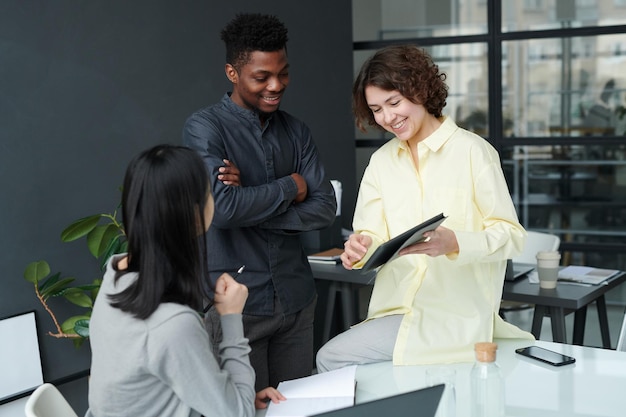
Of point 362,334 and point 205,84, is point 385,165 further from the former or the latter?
point 205,84

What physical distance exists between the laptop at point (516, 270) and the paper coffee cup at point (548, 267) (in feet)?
0.49

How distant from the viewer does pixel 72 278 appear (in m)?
3.28

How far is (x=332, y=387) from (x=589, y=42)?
4.21m

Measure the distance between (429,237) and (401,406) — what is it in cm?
66

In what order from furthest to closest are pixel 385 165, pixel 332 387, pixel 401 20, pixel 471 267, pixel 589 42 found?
pixel 401 20 < pixel 589 42 < pixel 385 165 < pixel 471 267 < pixel 332 387

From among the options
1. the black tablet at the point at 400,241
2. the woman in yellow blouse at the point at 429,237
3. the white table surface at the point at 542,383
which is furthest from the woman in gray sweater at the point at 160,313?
the woman in yellow blouse at the point at 429,237

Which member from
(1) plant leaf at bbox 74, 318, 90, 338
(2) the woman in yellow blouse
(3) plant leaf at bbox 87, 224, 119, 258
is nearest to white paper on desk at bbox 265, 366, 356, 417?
(2) the woman in yellow blouse

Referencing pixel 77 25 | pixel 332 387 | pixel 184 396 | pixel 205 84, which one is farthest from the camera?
pixel 205 84

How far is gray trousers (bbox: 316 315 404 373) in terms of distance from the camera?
77.9 inches

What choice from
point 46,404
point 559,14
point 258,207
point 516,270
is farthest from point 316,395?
point 559,14

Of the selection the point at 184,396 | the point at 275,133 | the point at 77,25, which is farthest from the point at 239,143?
the point at 77,25

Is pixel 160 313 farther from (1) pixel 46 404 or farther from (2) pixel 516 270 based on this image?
(2) pixel 516 270

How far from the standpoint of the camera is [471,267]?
2008 mm

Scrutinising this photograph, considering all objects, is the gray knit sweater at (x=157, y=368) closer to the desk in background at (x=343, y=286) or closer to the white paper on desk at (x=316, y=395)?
the white paper on desk at (x=316, y=395)
